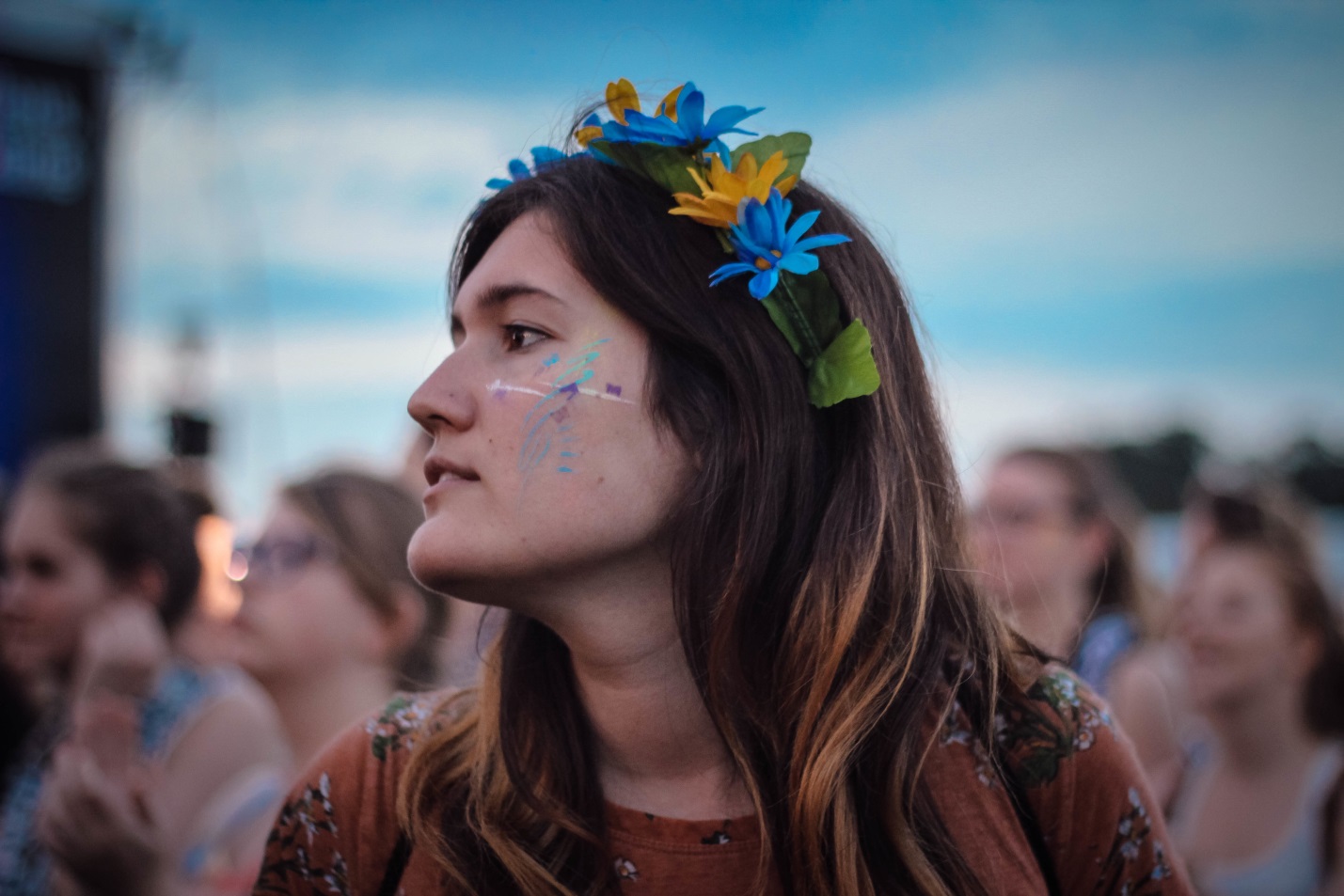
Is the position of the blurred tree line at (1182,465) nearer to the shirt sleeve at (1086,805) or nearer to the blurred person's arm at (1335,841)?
the blurred person's arm at (1335,841)

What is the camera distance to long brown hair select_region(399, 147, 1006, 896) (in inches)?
70.2

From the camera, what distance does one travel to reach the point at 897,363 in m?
2.13

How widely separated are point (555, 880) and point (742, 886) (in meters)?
0.33

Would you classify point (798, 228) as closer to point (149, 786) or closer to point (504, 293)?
point (504, 293)

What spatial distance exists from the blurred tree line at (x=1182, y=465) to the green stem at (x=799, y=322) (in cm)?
644

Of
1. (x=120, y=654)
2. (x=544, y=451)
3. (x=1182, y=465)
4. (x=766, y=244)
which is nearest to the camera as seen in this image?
(x=544, y=451)

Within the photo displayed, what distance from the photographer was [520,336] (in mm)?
1959

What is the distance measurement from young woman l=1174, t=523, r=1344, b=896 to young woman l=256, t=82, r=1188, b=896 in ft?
7.59

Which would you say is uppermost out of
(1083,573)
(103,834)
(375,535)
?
(375,535)

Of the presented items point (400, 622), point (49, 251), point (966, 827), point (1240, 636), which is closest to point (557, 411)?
point (966, 827)

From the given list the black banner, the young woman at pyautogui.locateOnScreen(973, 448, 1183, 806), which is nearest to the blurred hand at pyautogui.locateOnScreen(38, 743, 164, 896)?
the young woman at pyautogui.locateOnScreen(973, 448, 1183, 806)

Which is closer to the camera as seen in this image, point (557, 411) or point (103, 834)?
point (557, 411)

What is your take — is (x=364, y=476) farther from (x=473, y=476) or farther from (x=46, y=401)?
(x=46, y=401)

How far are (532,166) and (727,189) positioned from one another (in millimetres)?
529
